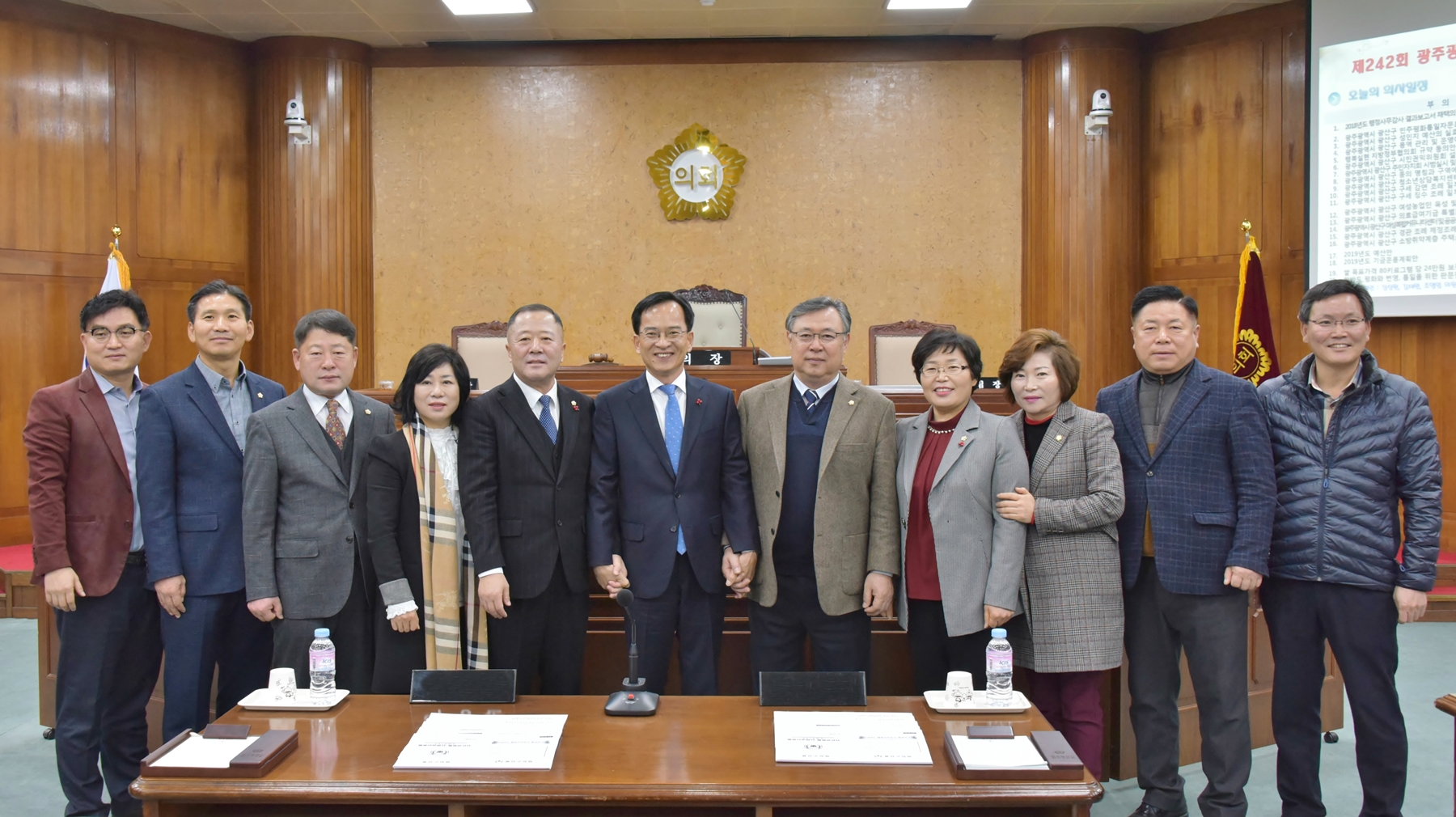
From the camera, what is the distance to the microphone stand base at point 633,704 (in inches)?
74.9

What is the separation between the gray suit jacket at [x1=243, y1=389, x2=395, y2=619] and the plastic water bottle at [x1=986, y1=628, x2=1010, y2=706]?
1.59 metres

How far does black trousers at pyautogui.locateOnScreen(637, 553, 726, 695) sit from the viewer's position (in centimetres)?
243

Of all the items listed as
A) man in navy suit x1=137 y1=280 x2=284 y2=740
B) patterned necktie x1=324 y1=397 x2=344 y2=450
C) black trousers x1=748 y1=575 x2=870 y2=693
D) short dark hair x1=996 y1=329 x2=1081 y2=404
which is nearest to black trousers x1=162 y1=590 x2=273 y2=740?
man in navy suit x1=137 y1=280 x2=284 y2=740

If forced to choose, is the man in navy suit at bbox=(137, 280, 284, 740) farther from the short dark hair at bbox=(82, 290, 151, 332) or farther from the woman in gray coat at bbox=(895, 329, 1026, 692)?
the woman in gray coat at bbox=(895, 329, 1026, 692)

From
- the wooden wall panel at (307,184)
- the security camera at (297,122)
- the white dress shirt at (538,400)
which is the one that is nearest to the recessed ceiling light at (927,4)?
the wooden wall panel at (307,184)

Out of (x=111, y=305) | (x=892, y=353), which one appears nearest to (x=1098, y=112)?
(x=892, y=353)

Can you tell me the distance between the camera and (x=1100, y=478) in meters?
2.36

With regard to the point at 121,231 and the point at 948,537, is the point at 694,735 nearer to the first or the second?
the point at 948,537

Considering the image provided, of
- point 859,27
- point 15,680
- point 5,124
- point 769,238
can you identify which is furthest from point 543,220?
point 15,680

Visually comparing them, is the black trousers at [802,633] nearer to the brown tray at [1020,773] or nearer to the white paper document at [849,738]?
the white paper document at [849,738]

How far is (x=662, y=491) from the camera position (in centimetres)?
248

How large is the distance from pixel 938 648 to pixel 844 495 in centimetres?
47

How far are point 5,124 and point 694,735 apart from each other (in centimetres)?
634

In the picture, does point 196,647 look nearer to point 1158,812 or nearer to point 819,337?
point 819,337
